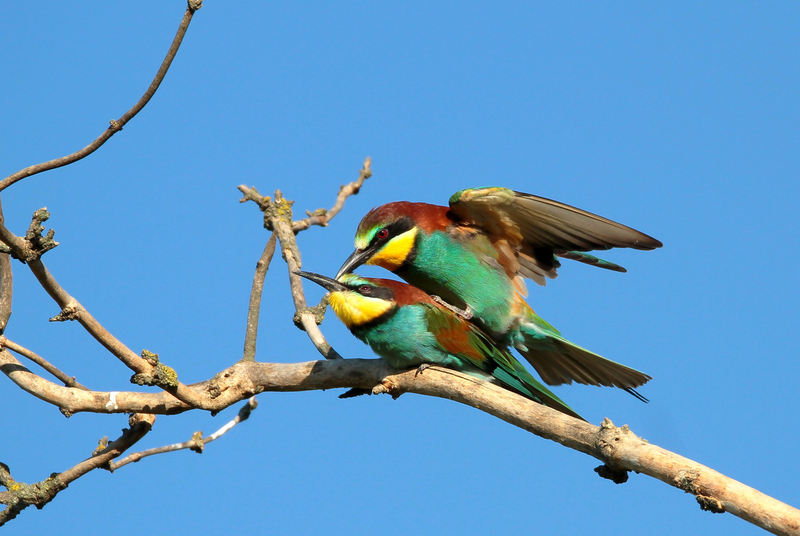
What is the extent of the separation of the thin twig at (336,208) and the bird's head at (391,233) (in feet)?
2.57

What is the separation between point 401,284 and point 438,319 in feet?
1.04

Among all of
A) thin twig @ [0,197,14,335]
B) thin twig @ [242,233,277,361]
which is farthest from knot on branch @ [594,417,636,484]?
thin twig @ [0,197,14,335]

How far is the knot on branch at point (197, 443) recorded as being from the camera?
3648mm

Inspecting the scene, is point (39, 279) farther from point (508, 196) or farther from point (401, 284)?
point (508, 196)

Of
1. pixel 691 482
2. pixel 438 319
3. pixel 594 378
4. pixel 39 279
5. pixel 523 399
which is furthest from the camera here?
pixel 594 378

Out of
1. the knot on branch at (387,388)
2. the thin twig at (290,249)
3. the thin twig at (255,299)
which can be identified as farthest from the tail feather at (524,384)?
the thin twig at (255,299)

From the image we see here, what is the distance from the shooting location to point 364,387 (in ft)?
12.2

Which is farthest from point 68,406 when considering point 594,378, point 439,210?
point 594,378

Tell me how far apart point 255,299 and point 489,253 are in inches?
57.1

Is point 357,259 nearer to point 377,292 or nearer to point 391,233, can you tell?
point 391,233

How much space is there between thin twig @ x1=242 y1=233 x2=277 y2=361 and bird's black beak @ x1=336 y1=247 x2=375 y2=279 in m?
0.46

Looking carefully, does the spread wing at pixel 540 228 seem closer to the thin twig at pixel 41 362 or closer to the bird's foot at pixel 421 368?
the bird's foot at pixel 421 368

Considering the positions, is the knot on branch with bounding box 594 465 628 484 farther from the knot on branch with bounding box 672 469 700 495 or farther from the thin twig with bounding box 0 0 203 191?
the thin twig with bounding box 0 0 203 191

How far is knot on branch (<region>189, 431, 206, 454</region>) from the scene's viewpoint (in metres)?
3.65
